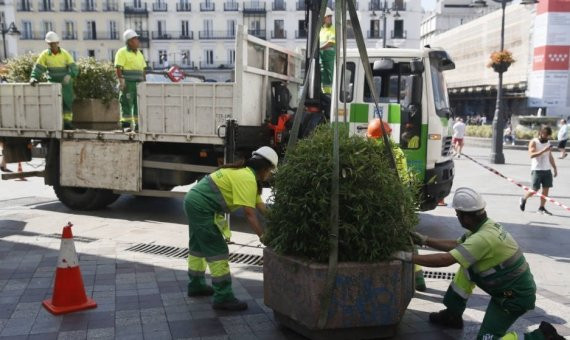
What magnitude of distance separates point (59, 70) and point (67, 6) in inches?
2089

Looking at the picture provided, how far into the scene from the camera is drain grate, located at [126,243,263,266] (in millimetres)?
6234

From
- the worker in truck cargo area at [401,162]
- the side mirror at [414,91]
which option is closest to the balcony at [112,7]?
the side mirror at [414,91]

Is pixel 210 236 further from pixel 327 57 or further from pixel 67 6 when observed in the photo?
pixel 67 6

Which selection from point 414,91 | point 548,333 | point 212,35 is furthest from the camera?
point 212,35

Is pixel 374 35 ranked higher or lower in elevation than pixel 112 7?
lower

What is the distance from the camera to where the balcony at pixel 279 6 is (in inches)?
2169

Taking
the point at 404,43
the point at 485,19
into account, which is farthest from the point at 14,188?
the point at 404,43

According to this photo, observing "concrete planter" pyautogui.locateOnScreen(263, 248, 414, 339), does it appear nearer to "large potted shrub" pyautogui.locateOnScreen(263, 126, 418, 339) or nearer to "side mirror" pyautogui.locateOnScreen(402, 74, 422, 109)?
"large potted shrub" pyautogui.locateOnScreen(263, 126, 418, 339)

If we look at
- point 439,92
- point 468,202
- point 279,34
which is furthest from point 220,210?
point 279,34

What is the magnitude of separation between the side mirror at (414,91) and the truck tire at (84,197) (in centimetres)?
521

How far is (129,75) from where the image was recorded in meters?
8.91

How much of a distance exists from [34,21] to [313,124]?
57.6 meters

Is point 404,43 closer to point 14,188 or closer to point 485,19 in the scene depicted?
point 485,19

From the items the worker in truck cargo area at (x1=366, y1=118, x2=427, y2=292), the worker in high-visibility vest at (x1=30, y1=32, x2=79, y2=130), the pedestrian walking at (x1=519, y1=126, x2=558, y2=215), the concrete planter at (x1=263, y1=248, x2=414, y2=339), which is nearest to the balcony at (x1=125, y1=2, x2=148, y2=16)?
the worker in high-visibility vest at (x1=30, y1=32, x2=79, y2=130)
